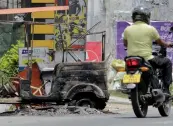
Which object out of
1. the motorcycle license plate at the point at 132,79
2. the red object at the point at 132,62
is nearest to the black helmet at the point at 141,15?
the red object at the point at 132,62

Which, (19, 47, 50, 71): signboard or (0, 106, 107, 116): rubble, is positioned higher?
(19, 47, 50, 71): signboard

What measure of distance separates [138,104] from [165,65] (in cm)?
Answer: 87

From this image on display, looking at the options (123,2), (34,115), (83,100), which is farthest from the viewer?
(123,2)

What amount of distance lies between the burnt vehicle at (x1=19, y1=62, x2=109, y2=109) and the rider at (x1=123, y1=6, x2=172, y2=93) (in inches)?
92.9

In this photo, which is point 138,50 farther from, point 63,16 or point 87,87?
point 63,16

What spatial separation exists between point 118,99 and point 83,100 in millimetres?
4873

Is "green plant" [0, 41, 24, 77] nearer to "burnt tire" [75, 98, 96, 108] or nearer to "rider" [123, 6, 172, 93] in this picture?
"burnt tire" [75, 98, 96, 108]

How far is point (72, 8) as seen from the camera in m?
20.1

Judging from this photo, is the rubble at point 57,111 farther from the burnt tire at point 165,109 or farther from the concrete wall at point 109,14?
the concrete wall at point 109,14

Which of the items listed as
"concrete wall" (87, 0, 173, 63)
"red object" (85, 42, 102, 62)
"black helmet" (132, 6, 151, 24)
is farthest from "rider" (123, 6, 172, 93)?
"concrete wall" (87, 0, 173, 63)

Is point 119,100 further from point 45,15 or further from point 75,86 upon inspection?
point 45,15

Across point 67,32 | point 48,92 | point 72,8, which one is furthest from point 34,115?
point 72,8

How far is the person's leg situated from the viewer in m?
9.48

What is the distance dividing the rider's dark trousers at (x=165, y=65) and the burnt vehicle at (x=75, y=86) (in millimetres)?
2350
